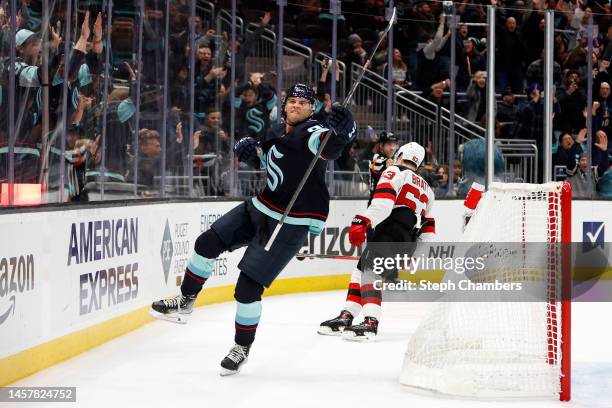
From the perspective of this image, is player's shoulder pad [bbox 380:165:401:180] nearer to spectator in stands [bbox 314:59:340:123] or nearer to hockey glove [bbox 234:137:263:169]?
hockey glove [bbox 234:137:263:169]

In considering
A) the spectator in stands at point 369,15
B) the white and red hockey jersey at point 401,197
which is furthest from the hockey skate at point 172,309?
the spectator in stands at point 369,15

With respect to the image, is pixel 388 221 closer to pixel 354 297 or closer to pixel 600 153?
pixel 354 297

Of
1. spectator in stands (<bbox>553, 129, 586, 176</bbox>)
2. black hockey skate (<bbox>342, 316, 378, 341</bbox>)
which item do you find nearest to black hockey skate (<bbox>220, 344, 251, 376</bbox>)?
black hockey skate (<bbox>342, 316, 378, 341</bbox>)

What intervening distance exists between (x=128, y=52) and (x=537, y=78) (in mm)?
5129

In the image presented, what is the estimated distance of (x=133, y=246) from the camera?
6.50 m

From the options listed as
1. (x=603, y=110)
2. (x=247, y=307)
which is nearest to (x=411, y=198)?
(x=247, y=307)

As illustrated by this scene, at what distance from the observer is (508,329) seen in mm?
4766

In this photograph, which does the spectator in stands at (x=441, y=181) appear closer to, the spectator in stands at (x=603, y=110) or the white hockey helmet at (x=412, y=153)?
the spectator in stands at (x=603, y=110)

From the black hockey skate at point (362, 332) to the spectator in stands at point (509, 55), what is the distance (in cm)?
530

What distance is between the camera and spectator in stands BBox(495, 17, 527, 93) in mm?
11195

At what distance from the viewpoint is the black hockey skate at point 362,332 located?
641 centimetres

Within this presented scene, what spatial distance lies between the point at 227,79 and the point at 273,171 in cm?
418

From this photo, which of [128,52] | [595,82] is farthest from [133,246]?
[595,82]

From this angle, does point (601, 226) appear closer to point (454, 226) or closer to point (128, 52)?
point (454, 226)
